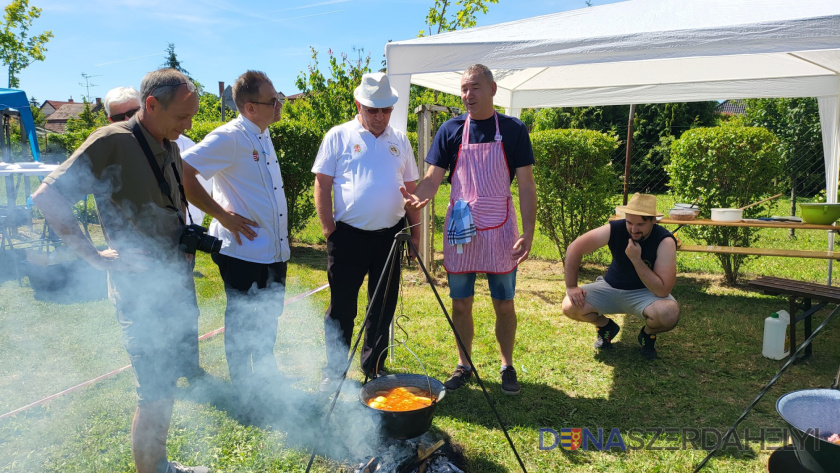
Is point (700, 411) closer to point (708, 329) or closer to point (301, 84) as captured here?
point (708, 329)

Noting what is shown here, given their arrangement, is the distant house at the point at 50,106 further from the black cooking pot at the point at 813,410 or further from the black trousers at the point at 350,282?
the black cooking pot at the point at 813,410

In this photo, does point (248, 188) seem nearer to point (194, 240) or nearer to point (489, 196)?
point (194, 240)

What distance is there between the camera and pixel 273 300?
10.8 feet

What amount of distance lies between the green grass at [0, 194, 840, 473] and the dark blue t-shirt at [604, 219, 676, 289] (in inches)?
24.2

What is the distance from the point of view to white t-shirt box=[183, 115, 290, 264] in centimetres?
303

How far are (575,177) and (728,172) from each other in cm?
184

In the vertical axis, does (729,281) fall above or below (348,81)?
below

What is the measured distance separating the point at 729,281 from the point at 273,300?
5876 millimetres

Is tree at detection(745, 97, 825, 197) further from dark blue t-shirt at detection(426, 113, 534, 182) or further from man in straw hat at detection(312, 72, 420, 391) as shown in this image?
man in straw hat at detection(312, 72, 420, 391)

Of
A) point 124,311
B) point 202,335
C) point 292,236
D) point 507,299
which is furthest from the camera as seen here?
point 292,236

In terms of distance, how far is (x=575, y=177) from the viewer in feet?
23.4

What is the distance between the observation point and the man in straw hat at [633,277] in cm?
409

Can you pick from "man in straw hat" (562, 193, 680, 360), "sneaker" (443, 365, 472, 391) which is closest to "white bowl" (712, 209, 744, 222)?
"man in straw hat" (562, 193, 680, 360)

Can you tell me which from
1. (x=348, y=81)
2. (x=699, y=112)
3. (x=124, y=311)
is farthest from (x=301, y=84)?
(x=699, y=112)
